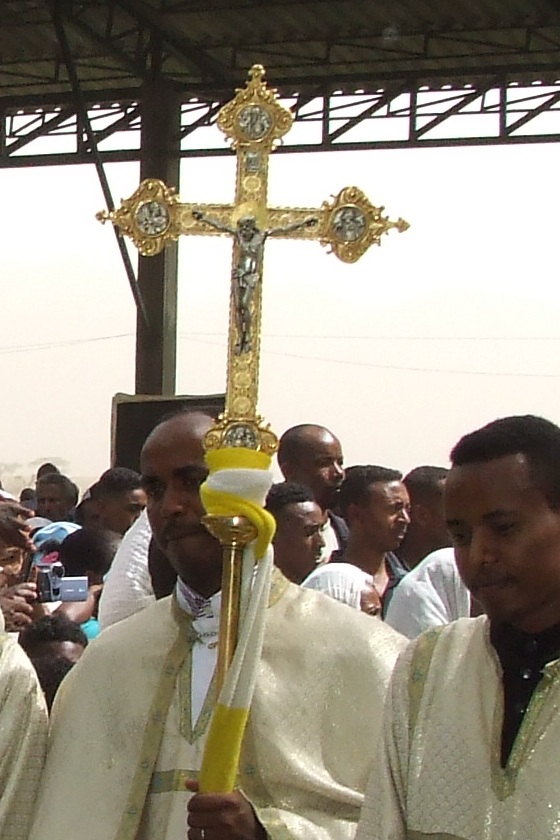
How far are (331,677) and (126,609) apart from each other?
52.5 inches

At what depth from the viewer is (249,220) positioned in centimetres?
308

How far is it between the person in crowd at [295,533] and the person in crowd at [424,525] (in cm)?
83

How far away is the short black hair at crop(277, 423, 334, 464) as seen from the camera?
6102mm

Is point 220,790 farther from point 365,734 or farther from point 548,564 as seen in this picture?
point 548,564

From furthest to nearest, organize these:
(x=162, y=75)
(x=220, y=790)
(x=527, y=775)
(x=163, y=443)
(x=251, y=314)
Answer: (x=162, y=75)
(x=163, y=443)
(x=251, y=314)
(x=220, y=790)
(x=527, y=775)

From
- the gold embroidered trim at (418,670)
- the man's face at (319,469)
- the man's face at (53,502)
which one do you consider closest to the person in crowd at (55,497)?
the man's face at (53,502)

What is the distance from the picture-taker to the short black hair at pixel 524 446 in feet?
8.31

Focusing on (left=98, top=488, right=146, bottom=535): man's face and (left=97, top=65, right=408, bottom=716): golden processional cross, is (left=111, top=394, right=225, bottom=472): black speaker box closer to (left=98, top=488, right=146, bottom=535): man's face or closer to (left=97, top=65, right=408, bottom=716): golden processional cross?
(left=98, top=488, right=146, bottom=535): man's face

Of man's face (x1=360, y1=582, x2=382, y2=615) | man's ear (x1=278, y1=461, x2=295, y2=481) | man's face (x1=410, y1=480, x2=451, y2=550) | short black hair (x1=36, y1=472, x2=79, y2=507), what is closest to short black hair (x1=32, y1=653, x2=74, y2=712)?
man's face (x1=360, y1=582, x2=382, y2=615)

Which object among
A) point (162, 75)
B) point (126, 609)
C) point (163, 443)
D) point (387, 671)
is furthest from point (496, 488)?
point (162, 75)

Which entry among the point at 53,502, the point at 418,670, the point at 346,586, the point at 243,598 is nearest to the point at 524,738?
the point at 418,670

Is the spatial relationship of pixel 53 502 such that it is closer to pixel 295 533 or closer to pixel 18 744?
pixel 295 533

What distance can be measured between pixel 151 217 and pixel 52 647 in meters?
1.33

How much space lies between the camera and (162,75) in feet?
44.4
